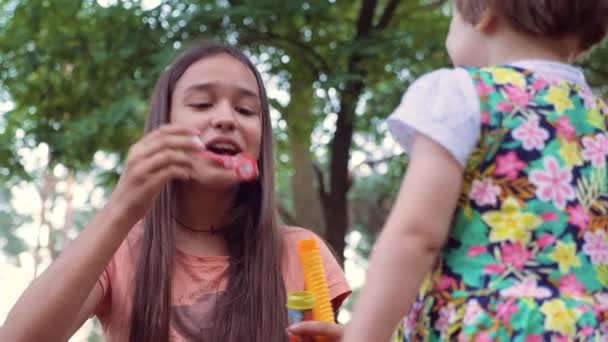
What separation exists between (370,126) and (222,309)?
4432 millimetres

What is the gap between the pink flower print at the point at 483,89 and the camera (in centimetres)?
106

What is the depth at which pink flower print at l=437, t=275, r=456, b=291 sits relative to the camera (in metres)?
1.06

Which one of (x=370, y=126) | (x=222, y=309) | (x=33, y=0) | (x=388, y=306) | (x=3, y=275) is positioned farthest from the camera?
(x=3, y=275)

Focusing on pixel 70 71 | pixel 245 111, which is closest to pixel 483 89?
pixel 245 111

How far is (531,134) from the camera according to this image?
107 cm

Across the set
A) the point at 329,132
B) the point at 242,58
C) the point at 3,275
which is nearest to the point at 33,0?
the point at 329,132

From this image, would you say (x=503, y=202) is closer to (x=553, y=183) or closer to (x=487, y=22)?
(x=553, y=183)

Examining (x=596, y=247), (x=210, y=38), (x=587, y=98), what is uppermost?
(x=210, y=38)

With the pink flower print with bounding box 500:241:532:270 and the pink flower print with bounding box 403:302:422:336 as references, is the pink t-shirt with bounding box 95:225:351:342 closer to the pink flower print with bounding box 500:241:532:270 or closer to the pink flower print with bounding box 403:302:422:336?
the pink flower print with bounding box 403:302:422:336

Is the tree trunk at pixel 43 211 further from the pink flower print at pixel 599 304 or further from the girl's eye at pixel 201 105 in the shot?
the pink flower print at pixel 599 304

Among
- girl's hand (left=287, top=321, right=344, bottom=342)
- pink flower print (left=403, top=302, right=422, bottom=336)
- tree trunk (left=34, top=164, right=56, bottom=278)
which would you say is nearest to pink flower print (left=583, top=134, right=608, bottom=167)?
pink flower print (left=403, top=302, right=422, bottom=336)

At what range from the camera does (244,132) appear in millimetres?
1738

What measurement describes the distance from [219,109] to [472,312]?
0.87m

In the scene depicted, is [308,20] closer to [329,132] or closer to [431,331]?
[329,132]
